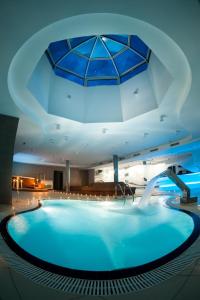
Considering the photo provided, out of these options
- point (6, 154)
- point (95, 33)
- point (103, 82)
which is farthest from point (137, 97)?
point (6, 154)

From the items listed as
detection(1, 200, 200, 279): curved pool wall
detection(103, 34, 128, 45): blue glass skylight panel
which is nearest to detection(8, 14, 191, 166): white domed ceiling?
detection(103, 34, 128, 45): blue glass skylight panel

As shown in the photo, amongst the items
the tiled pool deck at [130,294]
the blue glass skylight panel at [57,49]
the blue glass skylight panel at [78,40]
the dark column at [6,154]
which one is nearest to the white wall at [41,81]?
the blue glass skylight panel at [57,49]

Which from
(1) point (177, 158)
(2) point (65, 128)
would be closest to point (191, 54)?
(2) point (65, 128)

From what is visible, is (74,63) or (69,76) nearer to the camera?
(74,63)

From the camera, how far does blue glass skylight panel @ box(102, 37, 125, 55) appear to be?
6.49 meters

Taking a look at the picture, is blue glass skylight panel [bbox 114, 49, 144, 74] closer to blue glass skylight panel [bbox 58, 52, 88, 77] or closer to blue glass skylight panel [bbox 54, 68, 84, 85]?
blue glass skylight panel [bbox 58, 52, 88, 77]

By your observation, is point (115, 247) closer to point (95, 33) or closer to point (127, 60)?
point (95, 33)

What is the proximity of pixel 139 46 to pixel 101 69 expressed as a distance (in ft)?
6.23

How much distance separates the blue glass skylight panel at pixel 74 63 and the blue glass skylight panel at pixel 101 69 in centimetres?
28

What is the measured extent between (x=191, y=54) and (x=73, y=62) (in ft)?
15.2

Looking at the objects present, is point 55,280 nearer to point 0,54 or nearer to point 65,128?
point 0,54

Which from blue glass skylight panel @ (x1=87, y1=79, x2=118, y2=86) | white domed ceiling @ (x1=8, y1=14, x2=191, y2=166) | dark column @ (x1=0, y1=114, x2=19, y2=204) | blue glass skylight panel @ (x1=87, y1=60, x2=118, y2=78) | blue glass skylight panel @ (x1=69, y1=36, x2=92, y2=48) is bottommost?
dark column @ (x1=0, y1=114, x2=19, y2=204)

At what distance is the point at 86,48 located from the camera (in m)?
6.82

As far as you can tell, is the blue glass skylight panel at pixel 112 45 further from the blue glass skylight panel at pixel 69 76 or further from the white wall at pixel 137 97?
the blue glass skylight panel at pixel 69 76
